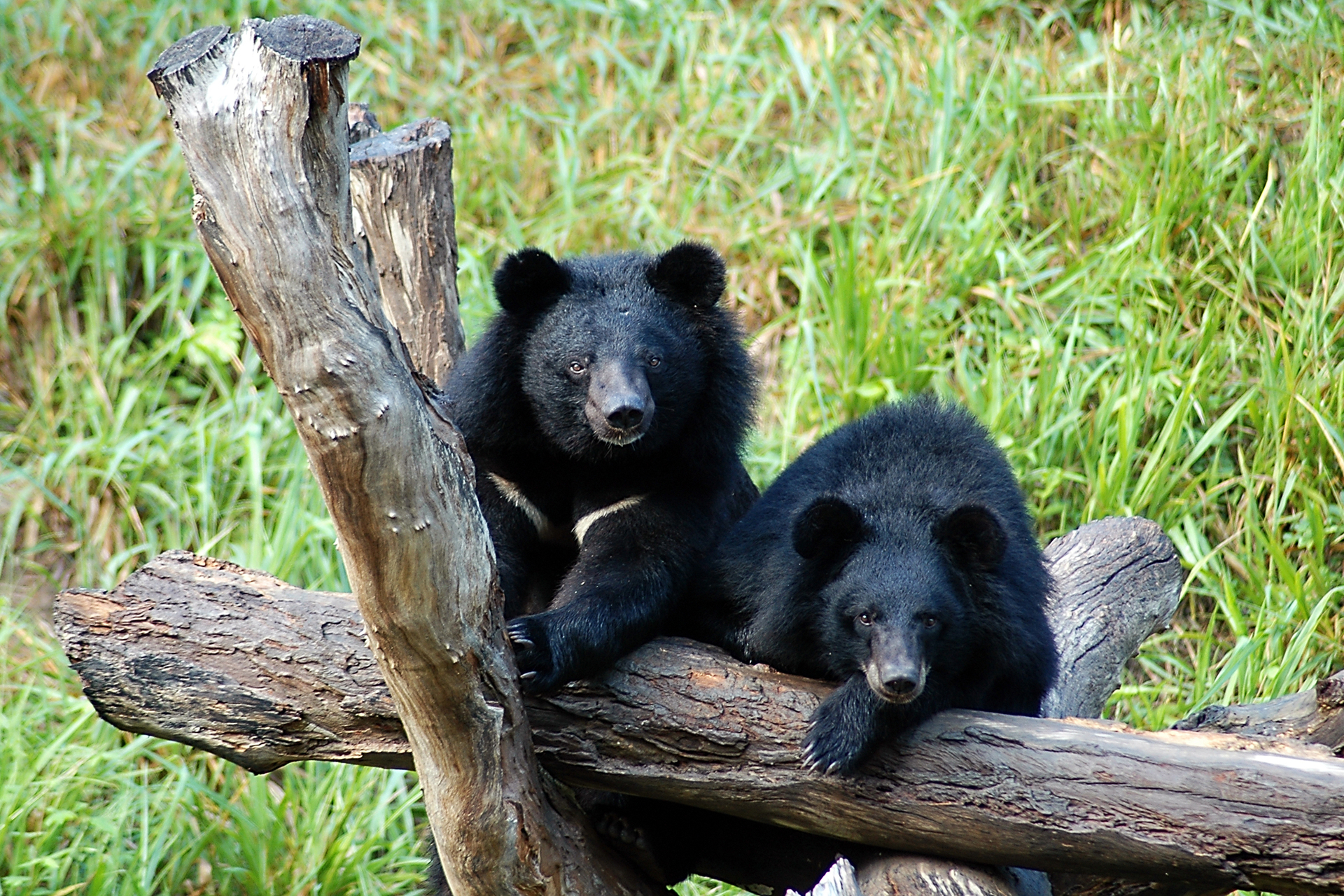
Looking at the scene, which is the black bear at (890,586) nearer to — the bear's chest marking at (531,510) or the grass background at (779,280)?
the bear's chest marking at (531,510)

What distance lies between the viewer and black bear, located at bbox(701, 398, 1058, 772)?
3062 millimetres

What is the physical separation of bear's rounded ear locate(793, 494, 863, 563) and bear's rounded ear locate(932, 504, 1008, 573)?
9.0 inches

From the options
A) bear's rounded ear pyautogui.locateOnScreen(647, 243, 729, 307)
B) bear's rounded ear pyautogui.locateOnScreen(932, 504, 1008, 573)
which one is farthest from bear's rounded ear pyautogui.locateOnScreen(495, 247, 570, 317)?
bear's rounded ear pyautogui.locateOnScreen(932, 504, 1008, 573)

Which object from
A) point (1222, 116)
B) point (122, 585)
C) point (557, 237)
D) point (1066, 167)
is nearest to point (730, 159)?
point (557, 237)

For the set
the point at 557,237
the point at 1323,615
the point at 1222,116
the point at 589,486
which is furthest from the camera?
the point at 557,237

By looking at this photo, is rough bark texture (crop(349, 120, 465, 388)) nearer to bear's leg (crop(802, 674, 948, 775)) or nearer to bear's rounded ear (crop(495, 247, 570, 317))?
bear's rounded ear (crop(495, 247, 570, 317))

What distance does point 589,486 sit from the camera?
12.1ft

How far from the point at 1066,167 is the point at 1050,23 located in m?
1.48

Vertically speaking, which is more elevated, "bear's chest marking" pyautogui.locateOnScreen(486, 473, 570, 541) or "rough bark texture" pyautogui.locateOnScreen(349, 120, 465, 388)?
"rough bark texture" pyautogui.locateOnScreen(349, 120, 465, 388)

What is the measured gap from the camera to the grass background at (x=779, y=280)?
5.19 metres

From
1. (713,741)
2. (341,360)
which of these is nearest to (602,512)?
(713,741)

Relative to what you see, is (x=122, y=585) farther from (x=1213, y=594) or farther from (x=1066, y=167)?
(x=1066, y=167)

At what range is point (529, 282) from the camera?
364cm

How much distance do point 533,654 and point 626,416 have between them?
70cm
